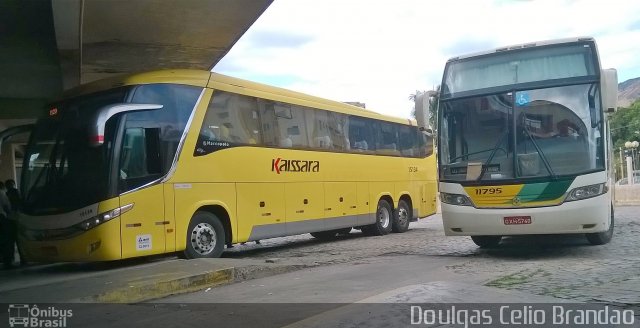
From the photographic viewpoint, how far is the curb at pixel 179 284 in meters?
7.32

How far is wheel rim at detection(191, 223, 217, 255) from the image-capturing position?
10.4 meters

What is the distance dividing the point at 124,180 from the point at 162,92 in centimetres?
172

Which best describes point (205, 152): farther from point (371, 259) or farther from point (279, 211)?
point (371, 259)

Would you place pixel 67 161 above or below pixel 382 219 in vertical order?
above

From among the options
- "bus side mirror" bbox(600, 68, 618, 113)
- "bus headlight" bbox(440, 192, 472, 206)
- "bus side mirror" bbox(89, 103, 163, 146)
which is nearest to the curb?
"bus side mirror" bbox(89, 103, 163, 146)

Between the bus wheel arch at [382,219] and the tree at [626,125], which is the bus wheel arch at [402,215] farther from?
the tree at [626,125]

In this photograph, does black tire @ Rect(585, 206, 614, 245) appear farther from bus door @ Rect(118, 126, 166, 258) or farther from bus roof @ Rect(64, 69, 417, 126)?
bus door @ Rect(118, 126, 166, 258)

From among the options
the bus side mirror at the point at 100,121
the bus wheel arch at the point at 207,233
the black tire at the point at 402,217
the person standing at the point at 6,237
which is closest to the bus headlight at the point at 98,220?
the bus side mirror at the point at 100,121

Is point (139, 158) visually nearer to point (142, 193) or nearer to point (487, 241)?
point (142, 193)

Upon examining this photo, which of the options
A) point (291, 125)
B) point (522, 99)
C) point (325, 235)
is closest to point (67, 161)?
point (291, 125)

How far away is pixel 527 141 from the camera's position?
9945 millimetres

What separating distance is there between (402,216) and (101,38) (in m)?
9.60

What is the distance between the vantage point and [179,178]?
396 inches

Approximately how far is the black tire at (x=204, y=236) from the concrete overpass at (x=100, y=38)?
4.03 metres
